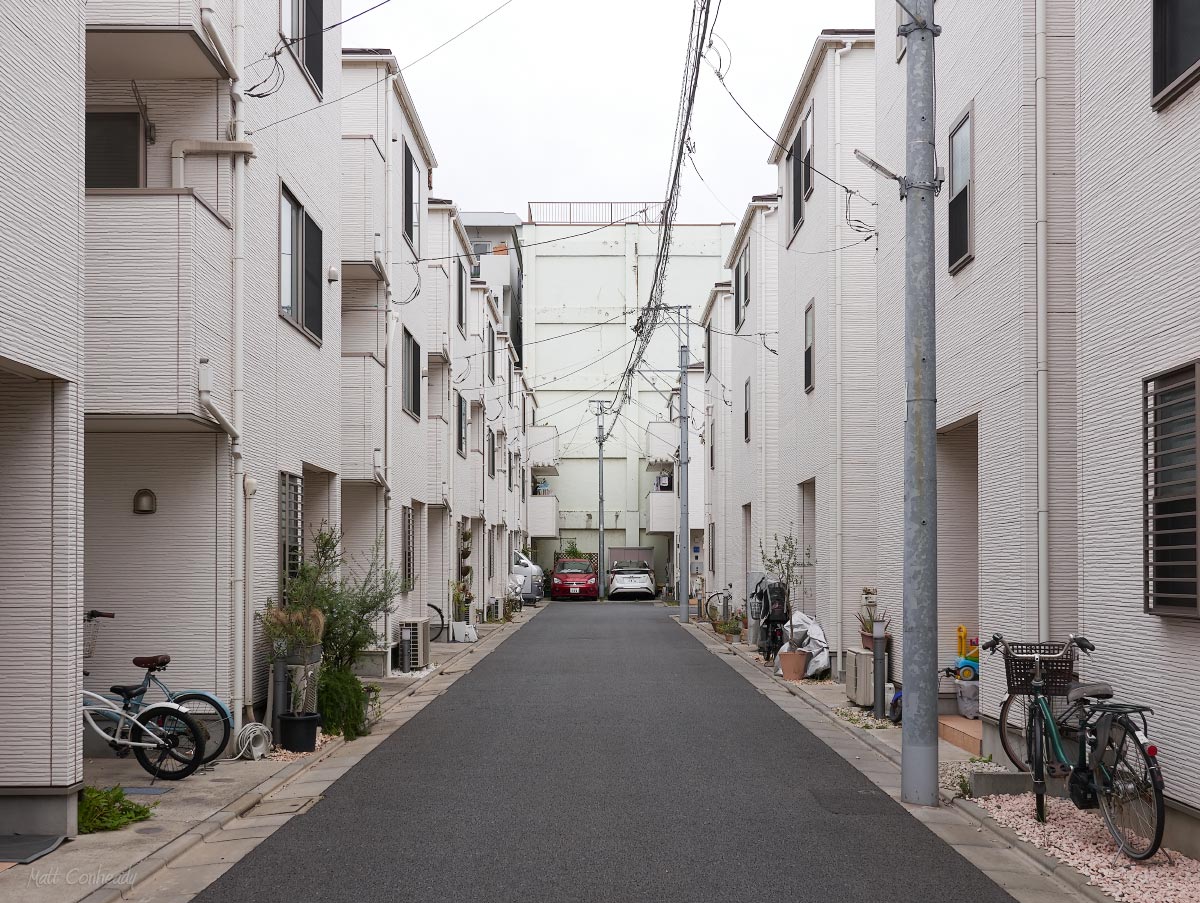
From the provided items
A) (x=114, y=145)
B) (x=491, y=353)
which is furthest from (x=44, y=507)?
(x=491, y=353)

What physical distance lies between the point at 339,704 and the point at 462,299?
→ 16947mm

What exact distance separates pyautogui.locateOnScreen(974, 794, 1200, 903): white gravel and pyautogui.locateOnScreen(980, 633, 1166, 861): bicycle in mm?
108

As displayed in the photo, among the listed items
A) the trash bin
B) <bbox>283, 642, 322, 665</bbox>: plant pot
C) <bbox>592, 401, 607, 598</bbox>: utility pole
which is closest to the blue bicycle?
<bbox>283, 642, 322, 665</bbox>: plant pot

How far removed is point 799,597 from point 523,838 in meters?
14.0

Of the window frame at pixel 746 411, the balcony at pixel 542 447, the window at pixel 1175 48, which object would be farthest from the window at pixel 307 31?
the balcony at pixel 542 447

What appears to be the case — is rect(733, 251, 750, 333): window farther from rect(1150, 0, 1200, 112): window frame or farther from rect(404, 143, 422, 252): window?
rect(1150, 0, 1200, 112): window frame

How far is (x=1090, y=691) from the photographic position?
26.9ft

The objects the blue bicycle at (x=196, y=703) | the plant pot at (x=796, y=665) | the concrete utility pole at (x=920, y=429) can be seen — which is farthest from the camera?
the plant pot at (x=796, y=665)

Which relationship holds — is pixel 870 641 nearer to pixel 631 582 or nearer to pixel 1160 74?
pixel 1160 74

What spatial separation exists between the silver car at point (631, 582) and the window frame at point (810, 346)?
Result: 103ft

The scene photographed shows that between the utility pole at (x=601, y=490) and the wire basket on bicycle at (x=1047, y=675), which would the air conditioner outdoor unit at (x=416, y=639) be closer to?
the wire basket on bicycle at (x=1047, y=675)

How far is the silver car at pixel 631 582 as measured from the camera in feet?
171

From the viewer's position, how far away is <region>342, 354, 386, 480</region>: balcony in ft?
56.7

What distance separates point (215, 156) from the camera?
38.6 feet
